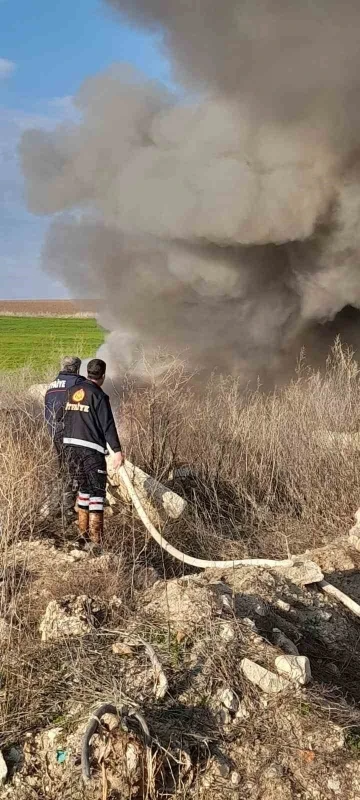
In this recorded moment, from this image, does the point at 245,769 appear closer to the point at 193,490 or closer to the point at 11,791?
the point at 11,791

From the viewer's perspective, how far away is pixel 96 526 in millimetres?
5469

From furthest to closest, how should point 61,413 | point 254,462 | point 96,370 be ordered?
point 254,462 → point 61,413 → point 96,370

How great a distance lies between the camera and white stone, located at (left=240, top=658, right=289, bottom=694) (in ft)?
10.8

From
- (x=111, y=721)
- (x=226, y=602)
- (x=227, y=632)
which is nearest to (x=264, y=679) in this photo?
(x=227, y=632)

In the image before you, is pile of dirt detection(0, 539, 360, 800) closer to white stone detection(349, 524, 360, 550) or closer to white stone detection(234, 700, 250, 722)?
white stone detection(234, 700, 250, 722)

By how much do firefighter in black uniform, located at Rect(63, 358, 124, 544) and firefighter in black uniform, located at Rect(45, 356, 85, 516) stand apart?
9.2 inches

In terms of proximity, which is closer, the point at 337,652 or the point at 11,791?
the point at 11,791

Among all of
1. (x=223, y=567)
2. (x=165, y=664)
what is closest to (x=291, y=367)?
(x=223, y=567)

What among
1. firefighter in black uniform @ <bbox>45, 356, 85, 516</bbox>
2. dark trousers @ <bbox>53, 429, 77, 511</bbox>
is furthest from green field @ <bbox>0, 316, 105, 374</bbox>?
dark trousers @ <bbox>53, 429, 77, 511</bbox>

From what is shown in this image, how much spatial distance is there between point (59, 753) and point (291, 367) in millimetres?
10760

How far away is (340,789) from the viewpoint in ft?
9.28

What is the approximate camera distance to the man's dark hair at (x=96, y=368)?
18.4 ft

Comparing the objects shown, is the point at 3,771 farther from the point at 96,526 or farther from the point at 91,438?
the point at 91,438

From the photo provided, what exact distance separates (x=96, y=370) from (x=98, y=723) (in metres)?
3.21
